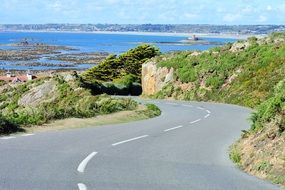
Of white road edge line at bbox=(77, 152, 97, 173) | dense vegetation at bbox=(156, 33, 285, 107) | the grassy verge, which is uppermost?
white road edge line at bbox=(77, 152, 97, 173)

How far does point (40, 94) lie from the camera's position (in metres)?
37.8

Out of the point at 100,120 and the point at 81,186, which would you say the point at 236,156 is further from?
the point at 100,120

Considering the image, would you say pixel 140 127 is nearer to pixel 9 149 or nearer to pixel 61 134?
pixel 61 134

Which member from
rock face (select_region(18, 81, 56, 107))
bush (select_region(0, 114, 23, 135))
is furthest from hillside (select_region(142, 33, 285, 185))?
bush (select_region(0, 114, 23, 135))

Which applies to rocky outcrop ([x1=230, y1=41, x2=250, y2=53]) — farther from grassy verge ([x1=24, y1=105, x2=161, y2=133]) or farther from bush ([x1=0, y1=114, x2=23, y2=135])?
bush ([x1=0, y1=114, x2=23, y2=135])

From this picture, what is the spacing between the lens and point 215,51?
1847 inches

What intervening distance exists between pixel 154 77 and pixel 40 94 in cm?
1299

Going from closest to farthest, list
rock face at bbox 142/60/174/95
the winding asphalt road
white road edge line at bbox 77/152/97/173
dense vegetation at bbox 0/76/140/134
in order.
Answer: the winding asphalt road → white road edge line at bbox 77/152/97/173 → dense vegetation at bbox 0/76/140/134 → rock face at bbox 142/60/174/95

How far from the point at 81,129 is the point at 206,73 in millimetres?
27299

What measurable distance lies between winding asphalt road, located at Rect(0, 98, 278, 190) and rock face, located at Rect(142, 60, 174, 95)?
2846cm

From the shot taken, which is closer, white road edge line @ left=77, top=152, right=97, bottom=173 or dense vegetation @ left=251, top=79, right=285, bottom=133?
white road edge line @ left=77, top=152, right=97, bottom=173

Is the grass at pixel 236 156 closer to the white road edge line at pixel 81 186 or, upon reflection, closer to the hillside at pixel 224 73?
the white road edge line at pixel 81 186

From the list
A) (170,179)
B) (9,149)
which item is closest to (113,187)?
(170,179)

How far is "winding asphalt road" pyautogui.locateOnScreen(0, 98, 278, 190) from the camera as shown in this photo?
877cm
